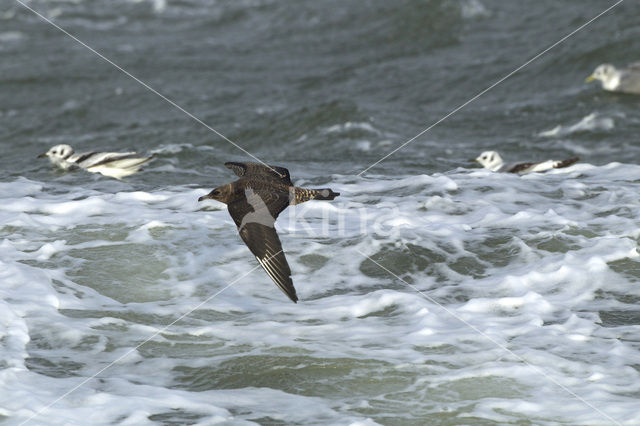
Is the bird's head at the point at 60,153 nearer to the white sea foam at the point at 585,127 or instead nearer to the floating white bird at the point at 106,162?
the floating white bird at the point at 106,162

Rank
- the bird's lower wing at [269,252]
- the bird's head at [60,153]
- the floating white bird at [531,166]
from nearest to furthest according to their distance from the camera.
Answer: the bird's lower wing at [269,252]
the floating white bird at [531,166]
the bird's head at [60,153]

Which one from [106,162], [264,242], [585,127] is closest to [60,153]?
[106,162]

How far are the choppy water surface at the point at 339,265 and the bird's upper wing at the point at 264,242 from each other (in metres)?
0.37

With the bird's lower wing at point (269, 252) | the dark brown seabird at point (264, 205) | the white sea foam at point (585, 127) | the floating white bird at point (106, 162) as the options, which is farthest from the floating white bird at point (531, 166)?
the bird's lower wing at point (269, 252)

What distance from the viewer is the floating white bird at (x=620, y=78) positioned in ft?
49.5

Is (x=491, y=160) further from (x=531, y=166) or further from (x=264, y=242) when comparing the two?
(x=264, y=242)

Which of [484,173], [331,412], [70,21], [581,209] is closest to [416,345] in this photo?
[331,412]

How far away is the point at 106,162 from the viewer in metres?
10.6

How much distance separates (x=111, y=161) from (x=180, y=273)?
3.53m

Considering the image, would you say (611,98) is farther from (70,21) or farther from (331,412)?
(70,21)

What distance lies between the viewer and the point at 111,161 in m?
10.6

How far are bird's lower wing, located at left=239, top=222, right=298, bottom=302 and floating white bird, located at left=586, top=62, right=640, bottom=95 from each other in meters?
10.0

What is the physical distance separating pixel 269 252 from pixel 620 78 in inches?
407

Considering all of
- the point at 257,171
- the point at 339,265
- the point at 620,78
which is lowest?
the point at 339,265
